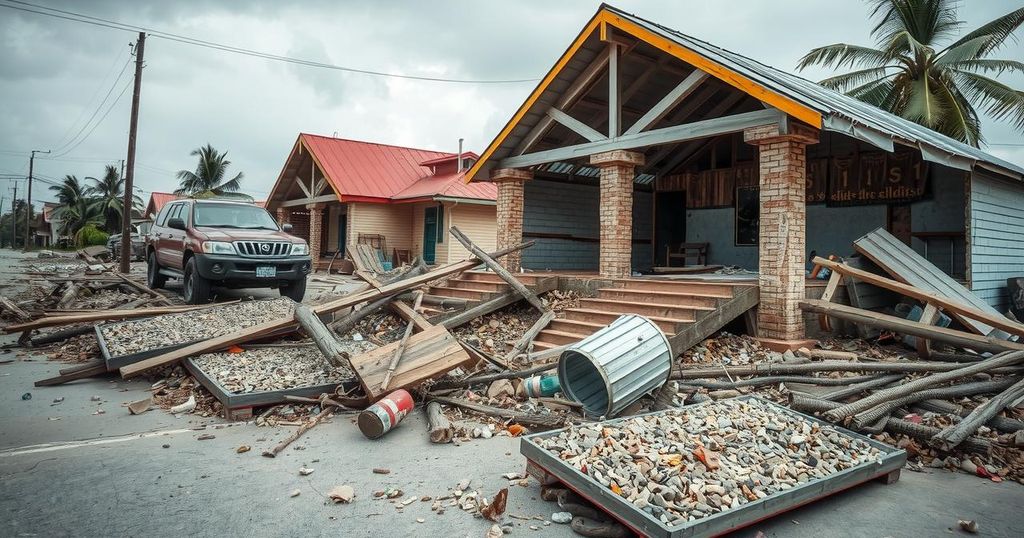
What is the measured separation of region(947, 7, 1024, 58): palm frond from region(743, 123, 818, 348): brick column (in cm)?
1825

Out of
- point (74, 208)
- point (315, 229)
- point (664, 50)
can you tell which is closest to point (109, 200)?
point (74, 208)

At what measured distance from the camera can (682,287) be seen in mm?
8633

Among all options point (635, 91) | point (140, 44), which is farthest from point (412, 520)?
point (140, 44)

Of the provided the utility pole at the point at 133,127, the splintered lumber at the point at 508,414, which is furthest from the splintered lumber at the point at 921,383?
the utility pole at the point at 133,127

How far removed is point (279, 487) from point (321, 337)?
3170 millimetres

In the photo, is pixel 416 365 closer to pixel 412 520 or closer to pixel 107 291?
pixel 412 520

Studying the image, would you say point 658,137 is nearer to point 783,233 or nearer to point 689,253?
point 783,233

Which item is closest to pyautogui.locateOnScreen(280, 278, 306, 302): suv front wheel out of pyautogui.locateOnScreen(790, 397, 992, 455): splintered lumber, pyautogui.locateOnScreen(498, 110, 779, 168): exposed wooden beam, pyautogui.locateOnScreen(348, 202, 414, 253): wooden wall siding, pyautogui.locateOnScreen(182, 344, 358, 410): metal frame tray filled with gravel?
pyautogui.locateOnScreen(182, 344, 358, 410): metal frame tray filled with gravel

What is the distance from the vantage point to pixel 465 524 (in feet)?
11.9

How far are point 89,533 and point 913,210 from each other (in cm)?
1239

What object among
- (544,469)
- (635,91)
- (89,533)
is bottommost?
(89,533)

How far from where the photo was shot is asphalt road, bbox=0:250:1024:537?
3555 mm

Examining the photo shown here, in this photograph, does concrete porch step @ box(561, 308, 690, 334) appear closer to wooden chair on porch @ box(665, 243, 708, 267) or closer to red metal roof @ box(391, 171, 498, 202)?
wooden chair on porch @ box(665, 243, 708, 267)

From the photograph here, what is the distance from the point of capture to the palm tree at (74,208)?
54.2 m
